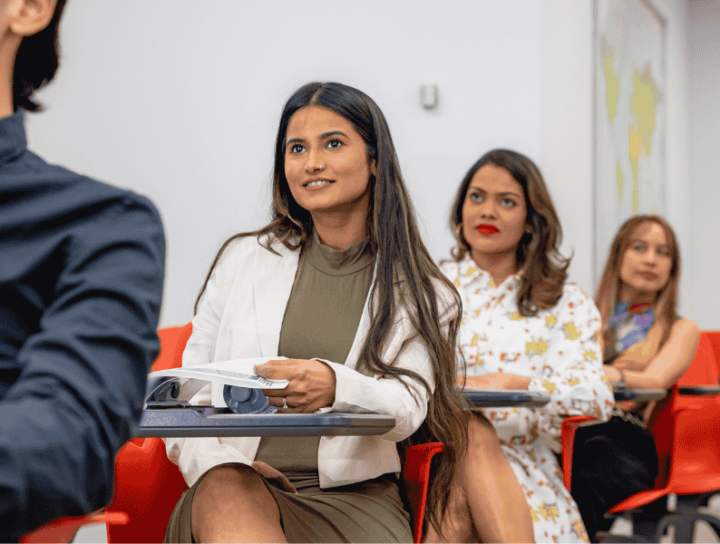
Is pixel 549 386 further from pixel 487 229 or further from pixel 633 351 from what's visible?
pixel 633 351

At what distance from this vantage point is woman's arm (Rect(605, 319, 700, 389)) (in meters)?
2.74

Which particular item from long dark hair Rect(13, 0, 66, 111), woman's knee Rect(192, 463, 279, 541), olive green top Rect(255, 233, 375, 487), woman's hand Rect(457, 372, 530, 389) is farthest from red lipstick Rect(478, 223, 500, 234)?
long dark hair Rect(13, 0, 66, 111)

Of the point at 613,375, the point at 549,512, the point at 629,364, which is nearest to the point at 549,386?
the point at 549,512

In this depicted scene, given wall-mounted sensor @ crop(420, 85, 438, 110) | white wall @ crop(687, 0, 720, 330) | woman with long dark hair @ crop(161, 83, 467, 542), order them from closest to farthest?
woman with long dark hair @ crop(161, 83, 467, 542) → wall-mounted sensor @ crop(420, 85, 438, 110) → white wall @ crop(687, 0, 720, 330)

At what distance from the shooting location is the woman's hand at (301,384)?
1254 millimetres

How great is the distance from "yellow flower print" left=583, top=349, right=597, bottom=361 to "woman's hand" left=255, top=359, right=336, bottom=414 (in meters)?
1.36

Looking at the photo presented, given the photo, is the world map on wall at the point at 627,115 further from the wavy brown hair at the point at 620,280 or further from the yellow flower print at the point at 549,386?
the yellow flower print at the point at 549,386

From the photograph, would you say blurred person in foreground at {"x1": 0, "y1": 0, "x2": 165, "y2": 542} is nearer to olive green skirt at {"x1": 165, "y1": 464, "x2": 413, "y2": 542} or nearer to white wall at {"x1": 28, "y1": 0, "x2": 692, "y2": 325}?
olive green skirt at {"x1": 165, "y1": 464, "x2": 413, "y2": 542}

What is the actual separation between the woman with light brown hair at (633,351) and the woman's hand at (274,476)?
54.6 inches

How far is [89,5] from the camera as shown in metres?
3.11

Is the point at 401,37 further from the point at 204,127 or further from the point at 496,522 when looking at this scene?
the point at 496,522

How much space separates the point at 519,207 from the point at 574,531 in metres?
1.08

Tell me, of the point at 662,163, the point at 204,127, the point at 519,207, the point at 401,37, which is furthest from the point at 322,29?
the point at 662,163

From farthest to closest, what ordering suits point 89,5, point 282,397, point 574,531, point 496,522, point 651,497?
1. point 89,5
2. point 651,497
3. point 574,531
4. point 496,522
5. point 282,397
